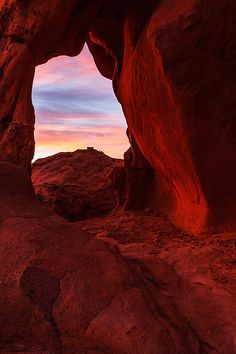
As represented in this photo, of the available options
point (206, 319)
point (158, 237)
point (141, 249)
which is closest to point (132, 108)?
point (158, 237)

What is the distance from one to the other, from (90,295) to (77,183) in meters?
6.62

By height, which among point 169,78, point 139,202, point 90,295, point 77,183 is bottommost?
point 90,295

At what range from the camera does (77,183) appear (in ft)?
28.3

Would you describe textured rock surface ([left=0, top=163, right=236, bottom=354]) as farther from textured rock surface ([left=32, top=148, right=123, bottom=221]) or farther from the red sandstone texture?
textured rock surface ([left=32, top=148, right=123, bottom=221])

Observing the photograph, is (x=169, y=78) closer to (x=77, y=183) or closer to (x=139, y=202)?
(x=139, y=202)

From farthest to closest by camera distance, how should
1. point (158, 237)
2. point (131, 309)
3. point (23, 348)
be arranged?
point (158, 237) → point (131, 309) → point (23, 348)

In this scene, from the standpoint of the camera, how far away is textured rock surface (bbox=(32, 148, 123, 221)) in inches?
306

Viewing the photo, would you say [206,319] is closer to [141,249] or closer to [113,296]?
[113,296]

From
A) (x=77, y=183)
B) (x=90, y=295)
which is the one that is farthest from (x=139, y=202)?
(x=90, y=295)

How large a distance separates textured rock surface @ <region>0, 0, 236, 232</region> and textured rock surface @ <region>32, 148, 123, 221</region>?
2433 millimetres

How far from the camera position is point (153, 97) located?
4.35 meters

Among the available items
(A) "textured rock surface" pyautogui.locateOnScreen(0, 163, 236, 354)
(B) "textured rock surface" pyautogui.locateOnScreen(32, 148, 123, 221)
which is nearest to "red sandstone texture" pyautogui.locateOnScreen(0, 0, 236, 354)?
(A) "textured rock surface" pyautogui.locateOnScreen(0, 163, 236, 354)

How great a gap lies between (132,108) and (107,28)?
125cm

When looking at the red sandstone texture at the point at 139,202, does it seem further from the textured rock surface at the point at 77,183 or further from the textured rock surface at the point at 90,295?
the textured rock surface at the point at 77,183
